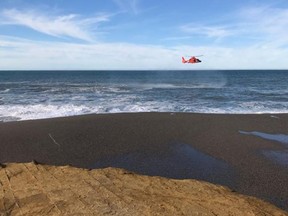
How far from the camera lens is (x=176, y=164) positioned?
12156 mm

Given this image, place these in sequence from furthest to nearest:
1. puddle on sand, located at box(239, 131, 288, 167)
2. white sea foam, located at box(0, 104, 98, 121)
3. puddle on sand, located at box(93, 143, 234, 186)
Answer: white sea foam, located at box(0, 104, 98, 121) < puddle on sand, located at box(239, 131, 288, 167) < puddle on sand, located at box(93, 143, 234, 186)

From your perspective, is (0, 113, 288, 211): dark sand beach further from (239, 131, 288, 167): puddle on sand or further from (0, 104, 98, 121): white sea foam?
(0, 104, 98, 121): white sea foam

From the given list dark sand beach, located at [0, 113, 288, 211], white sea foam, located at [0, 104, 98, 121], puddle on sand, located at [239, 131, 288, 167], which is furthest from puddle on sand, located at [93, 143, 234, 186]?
white sea foam, located at [0, 104, 98, 121]

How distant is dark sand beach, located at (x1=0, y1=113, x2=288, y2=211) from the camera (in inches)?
436

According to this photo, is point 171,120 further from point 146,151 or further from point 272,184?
point 272,184

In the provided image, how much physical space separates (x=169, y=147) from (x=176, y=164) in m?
2.34

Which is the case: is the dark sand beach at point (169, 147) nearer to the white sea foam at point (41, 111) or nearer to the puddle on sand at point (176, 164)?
the puddle on sand at point (176, 164)

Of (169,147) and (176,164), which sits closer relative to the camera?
(176,164)

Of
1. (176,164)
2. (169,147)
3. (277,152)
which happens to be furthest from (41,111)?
(277,152)

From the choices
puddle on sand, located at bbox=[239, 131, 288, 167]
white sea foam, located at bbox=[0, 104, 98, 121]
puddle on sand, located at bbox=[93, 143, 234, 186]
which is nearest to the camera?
puddle on sand, located at bbox=[93, 143, 234, 186]

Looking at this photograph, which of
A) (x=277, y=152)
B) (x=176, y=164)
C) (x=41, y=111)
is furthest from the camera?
(x=41, y=111)

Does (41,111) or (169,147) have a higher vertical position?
(169,147)

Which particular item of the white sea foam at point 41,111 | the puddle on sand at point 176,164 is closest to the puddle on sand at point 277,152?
the puddle on sand at point 176,164

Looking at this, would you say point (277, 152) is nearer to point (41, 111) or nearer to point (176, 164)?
point (176, 164)
